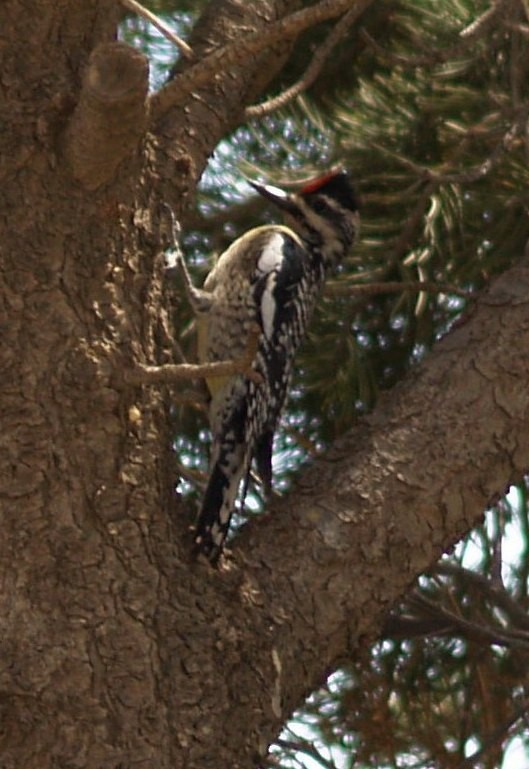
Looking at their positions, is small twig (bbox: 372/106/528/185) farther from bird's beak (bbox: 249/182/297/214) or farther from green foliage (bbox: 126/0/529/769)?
bird's beak (bbox: 249/182/297/214)

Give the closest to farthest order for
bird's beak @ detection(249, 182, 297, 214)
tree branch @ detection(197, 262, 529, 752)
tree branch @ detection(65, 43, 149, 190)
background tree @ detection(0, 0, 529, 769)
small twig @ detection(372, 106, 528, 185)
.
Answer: tree branch @ detection(65, 43, 149, 190) → background tree @ detection(0, 0, 529, 769) → tree branch @ detection(197, 262, 529, 752) → small twig @ detection(372, 106, 528, 185) → bird's beak @ detection(249, 182, 297, 214)

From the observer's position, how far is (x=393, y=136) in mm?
3287

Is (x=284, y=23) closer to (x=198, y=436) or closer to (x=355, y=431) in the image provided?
(x=355, y=431)

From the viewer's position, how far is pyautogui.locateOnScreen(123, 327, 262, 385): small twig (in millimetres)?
2279

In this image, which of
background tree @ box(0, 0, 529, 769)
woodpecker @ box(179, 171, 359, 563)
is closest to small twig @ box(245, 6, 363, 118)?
background tree @ box(0, 0, 529, 769)

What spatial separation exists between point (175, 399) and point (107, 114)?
0.61 metres

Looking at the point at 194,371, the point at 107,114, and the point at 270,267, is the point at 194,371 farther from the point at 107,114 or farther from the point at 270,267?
the point at 270,267

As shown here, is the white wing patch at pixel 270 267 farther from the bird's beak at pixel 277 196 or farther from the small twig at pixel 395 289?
the small twig at pixel 395 289

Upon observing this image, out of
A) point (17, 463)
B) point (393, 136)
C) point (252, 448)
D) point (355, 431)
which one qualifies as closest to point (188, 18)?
point (393, 136)

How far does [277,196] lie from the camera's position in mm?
3543

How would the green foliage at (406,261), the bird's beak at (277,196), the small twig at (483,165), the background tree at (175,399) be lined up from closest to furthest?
the background tree at (175,399) < the small twig at (483,165) < the green foliage at (406,261) < the bird's beak at (277,196)

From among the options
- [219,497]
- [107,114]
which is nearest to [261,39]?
[107,114]

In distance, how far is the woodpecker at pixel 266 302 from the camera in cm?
321

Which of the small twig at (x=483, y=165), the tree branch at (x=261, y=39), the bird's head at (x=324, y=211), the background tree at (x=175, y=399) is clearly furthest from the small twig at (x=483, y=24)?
the bird's head at (x=324, y=211)
